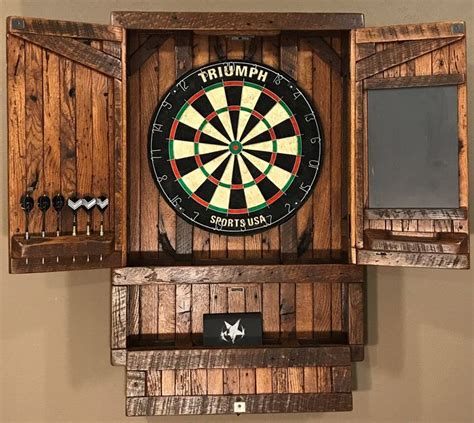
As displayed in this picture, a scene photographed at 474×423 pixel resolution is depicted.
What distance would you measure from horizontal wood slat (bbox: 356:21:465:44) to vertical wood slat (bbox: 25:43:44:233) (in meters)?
1.27

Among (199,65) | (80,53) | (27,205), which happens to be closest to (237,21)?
(199,65)

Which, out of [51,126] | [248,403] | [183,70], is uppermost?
[183,70]

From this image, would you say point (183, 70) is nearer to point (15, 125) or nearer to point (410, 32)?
point (15, 125)

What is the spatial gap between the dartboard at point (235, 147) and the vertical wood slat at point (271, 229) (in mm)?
40

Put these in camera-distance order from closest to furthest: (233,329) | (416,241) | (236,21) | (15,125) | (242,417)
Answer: (15,125) < (416,241) < (236,21) < (233,329) < (242,417)

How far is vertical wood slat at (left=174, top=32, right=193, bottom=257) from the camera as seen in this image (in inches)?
116

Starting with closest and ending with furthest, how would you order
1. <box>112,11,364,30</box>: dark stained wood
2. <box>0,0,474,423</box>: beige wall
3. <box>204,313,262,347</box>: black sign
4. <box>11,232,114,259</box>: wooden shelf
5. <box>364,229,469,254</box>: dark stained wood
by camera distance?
<box>11,232,114,259</box>: wooden shelf, <box>364,229,469,254</box>: dark stained wood, <box>112,11,364,30</box>: dark stained wood, <box>204,313,262,347</box>: black sign, <box>0,0,474,423</box>: beige wall

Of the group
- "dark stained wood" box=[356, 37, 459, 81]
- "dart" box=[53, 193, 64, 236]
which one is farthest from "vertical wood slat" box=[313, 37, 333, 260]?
"dart" box=[53, 193, 64, 236]

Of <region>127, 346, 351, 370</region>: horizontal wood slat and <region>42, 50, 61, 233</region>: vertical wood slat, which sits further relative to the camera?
<region>127, 346, 351, 370</region>: horizontal wood slat

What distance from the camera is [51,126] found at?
8.52ft

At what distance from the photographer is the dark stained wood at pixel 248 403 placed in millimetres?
2820

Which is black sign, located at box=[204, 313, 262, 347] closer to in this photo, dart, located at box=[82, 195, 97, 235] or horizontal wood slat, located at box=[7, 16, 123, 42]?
dart, located at box=[82, 195, 97, 235]

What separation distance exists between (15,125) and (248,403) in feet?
4.77

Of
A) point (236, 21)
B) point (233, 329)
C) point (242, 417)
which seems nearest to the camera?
point (236, 21)
